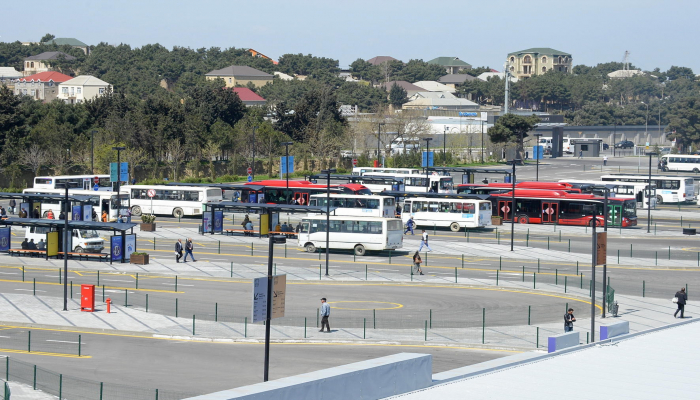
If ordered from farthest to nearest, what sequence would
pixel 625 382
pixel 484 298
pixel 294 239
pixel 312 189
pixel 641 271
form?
pixel 312 189, pixel 294 239, pixel 641 271, pixel 484 298, pixel 625 382

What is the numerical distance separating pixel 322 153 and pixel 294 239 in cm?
6719

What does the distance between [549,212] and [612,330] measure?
4678 cm

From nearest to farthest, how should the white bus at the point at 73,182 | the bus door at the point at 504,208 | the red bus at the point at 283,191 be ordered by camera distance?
the bus door at the point at 504,208, the red bus at the point at 283,191, the white bus at the point at 73,182

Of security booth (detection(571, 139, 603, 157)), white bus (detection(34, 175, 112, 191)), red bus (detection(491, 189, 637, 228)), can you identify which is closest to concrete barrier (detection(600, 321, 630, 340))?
red bus (detection(491, 189, 637, 228))

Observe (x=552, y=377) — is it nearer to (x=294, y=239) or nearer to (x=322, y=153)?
(x=294, y=239)

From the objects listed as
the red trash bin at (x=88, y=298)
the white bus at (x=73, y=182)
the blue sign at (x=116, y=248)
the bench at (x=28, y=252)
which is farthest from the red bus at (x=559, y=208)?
the red trash bin at (x=88, y=298)

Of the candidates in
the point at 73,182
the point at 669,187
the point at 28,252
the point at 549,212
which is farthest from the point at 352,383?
the point at 669,187

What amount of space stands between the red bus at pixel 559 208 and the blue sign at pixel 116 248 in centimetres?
3416

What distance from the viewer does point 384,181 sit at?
91125 mm

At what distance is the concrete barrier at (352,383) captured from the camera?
1567 cm

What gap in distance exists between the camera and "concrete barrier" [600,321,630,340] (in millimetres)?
25391

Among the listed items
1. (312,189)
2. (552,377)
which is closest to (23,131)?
(312,189)

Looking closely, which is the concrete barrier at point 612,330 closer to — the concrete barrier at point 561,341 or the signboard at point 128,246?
the concrete barrier at point 561,341

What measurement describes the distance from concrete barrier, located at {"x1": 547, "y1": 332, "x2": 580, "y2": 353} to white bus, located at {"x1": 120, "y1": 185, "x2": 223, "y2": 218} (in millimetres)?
51682
